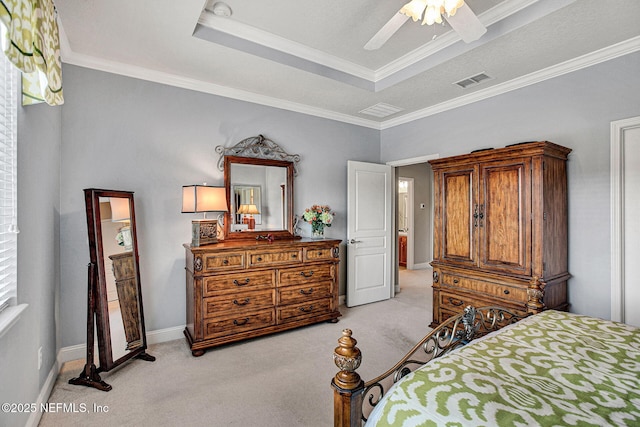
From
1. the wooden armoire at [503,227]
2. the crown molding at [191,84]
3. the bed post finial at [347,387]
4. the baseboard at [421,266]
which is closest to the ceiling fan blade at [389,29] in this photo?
the wooden armoire at [503,227]

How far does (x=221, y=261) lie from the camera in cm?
300

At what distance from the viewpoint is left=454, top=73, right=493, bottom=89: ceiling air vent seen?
10.4 feet

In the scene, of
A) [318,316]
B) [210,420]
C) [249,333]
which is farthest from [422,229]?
[210,420]

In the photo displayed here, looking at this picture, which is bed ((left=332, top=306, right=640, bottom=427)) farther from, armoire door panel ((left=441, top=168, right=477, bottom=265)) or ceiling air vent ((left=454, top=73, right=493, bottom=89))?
ceiling air vent ((left=454, top=73, right=493, bottom=89))

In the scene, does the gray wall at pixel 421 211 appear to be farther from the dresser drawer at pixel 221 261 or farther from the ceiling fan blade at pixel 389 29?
the ceiling fan blade at pixel 389 29

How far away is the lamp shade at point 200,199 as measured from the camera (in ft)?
10.0

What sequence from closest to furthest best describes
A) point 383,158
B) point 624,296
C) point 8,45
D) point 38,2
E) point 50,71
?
point 8,45 < point 38,2 < point 50,71 < point 624,296 < point 383,158

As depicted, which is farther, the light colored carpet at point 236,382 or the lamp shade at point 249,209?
the lamp shade at point 249,209

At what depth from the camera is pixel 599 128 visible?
274 cm

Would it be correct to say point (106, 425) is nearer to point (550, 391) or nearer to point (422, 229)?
point (550, 391)

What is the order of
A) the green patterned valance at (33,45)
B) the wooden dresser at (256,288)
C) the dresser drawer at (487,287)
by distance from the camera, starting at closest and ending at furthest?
the green patterned valance at (33,45), the dresser drawer at (487,287), the wooden dresser at (256,288)

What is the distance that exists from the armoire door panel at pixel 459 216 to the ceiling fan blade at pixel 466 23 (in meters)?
1.39

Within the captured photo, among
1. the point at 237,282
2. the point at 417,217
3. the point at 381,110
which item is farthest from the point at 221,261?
the point at 417,217

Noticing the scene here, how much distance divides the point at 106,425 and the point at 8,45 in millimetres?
2117
